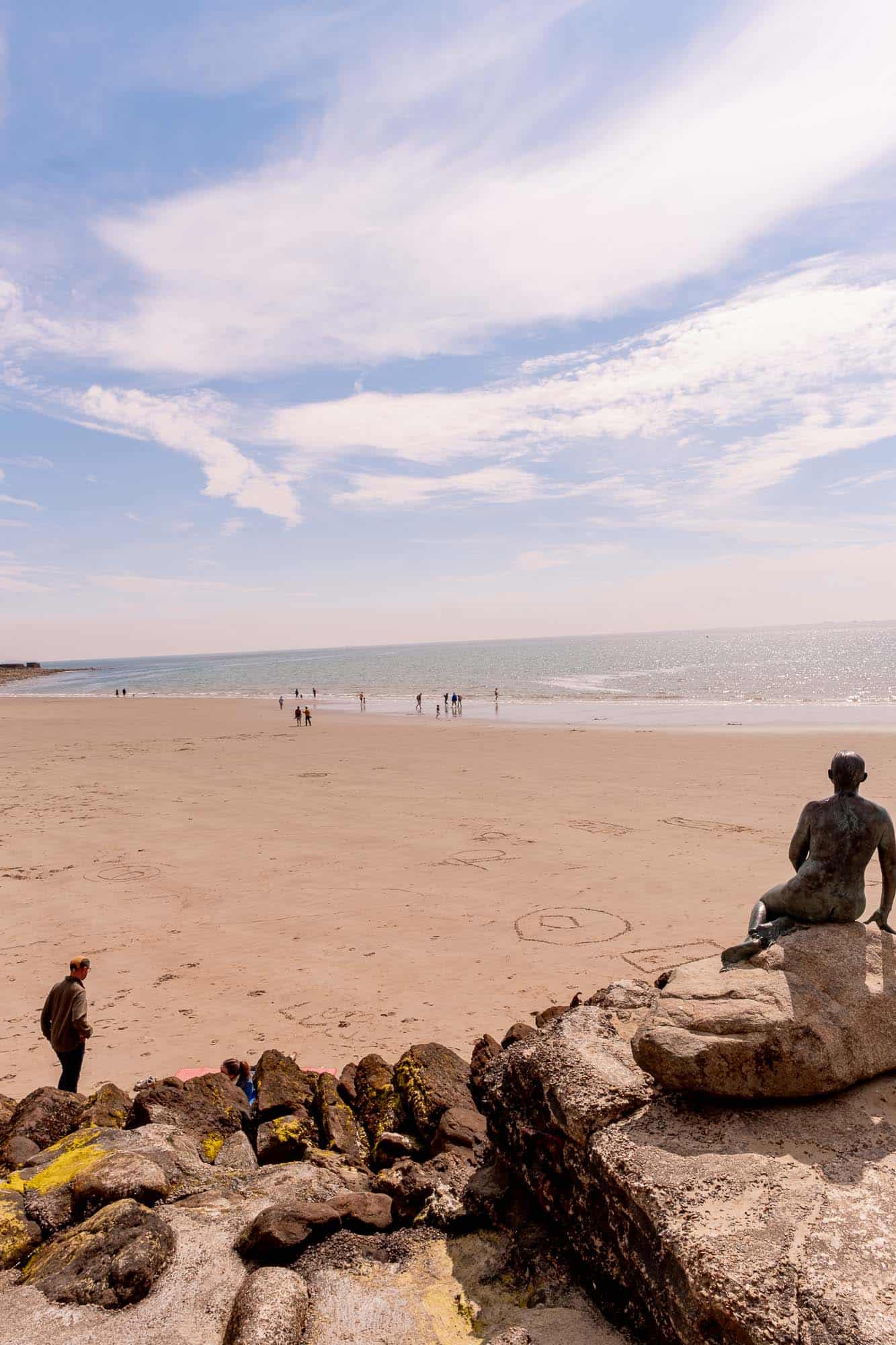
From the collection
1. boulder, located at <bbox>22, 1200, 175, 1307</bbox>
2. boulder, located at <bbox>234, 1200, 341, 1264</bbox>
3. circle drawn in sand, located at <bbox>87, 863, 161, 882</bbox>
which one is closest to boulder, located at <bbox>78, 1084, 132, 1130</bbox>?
boulder, located at <bbox>22, 1200, 175, 1307</bbox>

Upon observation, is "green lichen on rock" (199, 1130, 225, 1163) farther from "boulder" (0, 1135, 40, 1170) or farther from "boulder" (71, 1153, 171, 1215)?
"boulder" (0, 1135, 40, 1170)

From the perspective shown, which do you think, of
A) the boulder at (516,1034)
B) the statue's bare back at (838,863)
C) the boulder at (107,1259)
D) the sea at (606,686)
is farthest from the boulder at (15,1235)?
the sea at (606,686)

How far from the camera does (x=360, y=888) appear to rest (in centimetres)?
1324

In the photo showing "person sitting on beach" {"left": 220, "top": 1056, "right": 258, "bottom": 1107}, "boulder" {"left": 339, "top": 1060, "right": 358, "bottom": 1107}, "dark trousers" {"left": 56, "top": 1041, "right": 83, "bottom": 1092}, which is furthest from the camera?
"dark trousers" {"left": 56, "top": 1041, "right": 83, "bottom": 1092}

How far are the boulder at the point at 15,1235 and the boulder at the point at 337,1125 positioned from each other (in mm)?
2100

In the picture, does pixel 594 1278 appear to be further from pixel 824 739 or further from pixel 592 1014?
pixel 824 739

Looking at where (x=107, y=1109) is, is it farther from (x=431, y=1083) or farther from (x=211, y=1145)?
(x=431, y=1083)

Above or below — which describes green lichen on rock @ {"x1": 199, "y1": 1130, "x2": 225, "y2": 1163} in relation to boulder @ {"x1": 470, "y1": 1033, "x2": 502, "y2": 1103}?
below

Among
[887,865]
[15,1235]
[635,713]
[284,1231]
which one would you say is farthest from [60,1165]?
[635,713]

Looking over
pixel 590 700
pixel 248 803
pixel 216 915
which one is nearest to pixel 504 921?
pixel 216 915

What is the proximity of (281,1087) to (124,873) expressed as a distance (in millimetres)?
9231

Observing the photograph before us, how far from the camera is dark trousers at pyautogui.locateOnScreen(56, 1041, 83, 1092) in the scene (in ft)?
23.8

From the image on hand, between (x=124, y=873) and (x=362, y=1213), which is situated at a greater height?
(x=362, y=1213)

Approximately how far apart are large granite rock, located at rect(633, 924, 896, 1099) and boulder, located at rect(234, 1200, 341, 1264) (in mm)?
2109
